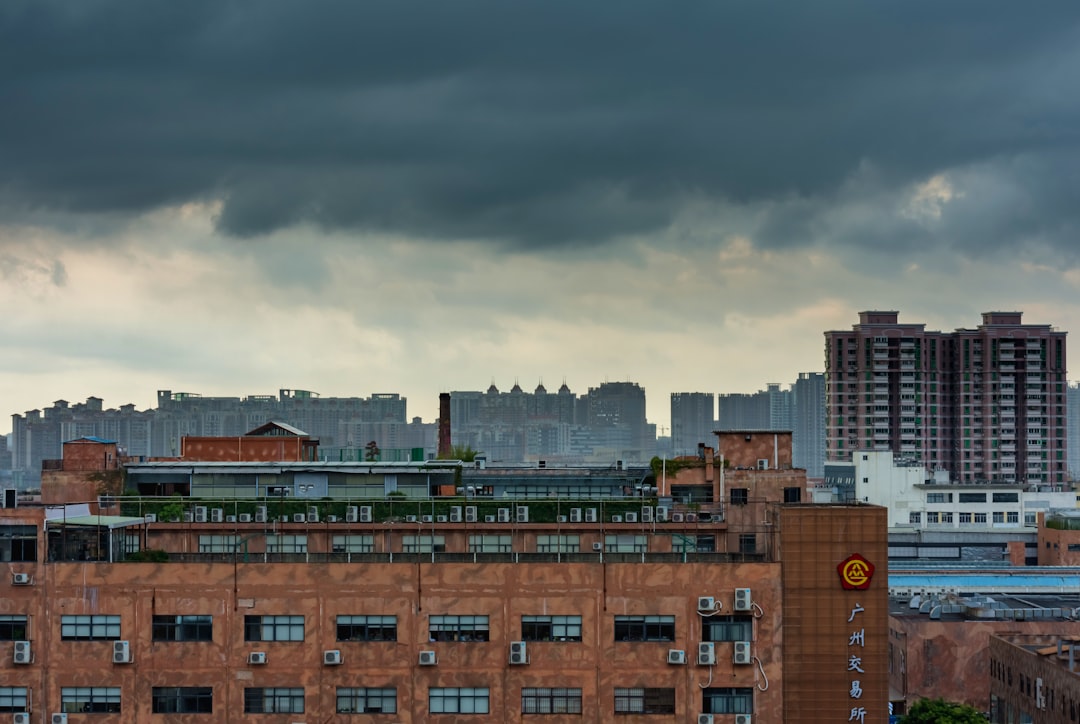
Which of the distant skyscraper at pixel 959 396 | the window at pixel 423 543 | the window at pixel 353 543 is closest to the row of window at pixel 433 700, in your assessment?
the window at pixel 423 543

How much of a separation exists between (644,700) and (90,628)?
1370 cm

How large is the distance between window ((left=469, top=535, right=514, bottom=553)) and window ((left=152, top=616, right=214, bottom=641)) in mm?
13066

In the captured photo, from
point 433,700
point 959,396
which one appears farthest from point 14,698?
point 959,396

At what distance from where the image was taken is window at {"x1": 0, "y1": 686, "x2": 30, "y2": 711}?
121 feet

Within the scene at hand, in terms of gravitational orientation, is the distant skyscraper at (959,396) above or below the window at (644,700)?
above

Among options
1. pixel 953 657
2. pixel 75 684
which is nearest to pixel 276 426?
pixel 953 657

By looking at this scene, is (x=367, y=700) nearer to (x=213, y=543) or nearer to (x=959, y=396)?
(x=213, y=543)

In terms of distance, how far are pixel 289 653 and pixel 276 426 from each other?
42260mm

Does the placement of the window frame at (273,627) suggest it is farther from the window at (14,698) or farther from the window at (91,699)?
the window at (14,698)

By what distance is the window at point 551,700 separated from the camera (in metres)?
36.8

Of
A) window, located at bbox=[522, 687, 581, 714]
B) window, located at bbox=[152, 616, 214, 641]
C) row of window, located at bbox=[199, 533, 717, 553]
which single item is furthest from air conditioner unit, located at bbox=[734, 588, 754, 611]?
window, located at bbox=[152, 616, 214, 641]

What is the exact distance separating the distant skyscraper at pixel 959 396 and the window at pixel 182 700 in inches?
5228

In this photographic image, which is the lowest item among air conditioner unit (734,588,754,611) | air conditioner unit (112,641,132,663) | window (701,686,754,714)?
window (701,686,754,714)

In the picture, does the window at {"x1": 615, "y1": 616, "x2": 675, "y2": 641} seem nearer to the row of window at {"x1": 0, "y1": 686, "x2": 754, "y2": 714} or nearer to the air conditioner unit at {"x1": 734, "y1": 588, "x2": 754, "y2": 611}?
the row of window at {"x1": 0, "y1": 686, "x2": 754, "y2": 714}
